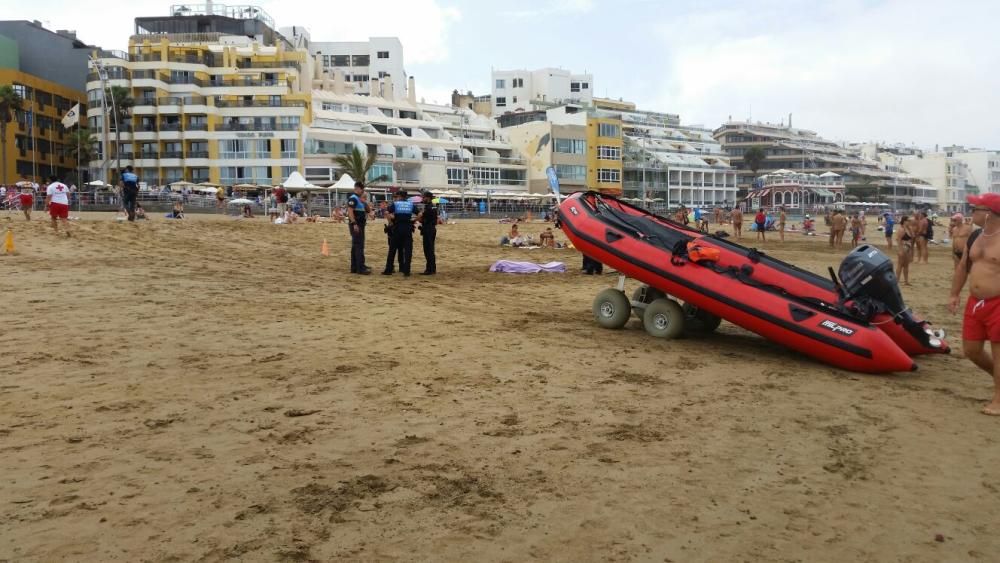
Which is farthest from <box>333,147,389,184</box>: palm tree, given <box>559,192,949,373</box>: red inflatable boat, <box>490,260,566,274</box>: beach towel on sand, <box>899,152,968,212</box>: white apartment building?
<box>899,152,968,212</box>: white apartment building

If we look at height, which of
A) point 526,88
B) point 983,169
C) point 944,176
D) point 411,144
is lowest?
point 944,176

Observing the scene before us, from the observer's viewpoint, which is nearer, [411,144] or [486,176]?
[411,144]

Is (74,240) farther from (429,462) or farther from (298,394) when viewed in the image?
(429,462)

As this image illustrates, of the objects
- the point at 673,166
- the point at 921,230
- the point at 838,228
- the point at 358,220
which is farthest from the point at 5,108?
the point at 673,166

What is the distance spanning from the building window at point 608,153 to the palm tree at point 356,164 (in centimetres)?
2598

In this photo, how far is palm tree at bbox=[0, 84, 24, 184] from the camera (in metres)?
52.2

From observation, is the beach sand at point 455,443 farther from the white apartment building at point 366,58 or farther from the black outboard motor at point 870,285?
the white apartment building at point 366,58

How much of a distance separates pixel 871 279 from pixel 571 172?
6492cm

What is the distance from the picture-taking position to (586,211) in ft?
29.8

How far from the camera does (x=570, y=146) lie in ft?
234

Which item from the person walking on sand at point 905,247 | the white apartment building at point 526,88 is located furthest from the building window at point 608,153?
the person walking on sand at point 905,247

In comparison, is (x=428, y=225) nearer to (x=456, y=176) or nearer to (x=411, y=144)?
(x=411, y=144)

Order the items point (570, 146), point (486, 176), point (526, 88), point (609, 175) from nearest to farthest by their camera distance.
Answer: point (486, 176) < point (570, 146) < point (609, 175) < point (526, 88)

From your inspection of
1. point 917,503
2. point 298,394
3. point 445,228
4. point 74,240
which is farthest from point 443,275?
point 445,228
